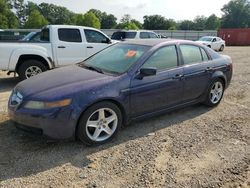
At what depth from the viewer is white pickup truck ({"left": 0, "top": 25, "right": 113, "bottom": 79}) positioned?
756 centimetres

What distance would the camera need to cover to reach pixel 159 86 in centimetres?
461

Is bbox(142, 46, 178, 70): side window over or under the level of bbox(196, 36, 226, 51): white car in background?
over

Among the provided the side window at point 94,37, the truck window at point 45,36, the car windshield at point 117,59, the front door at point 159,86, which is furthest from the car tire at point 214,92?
the truck window at point 45,36

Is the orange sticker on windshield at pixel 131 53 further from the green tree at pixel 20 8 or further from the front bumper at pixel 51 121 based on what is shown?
the green tree at pixel 20 8

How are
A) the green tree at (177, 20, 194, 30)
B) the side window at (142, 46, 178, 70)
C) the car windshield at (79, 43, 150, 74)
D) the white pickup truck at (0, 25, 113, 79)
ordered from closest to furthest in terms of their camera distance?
the car windshield at (79, 43, 150, 74), the side window at (142, 46, 178, 70), the white pickup truck at (0, 25, 113, 79), the green tree at (177, 20, 194, 30)

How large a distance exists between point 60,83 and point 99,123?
811mm

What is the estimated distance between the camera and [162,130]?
4.71 meters

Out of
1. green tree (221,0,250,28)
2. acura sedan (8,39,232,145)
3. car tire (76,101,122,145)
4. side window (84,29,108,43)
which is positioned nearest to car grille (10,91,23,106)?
acura sedan (8,39,232,145)

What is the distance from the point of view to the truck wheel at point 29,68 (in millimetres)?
7736

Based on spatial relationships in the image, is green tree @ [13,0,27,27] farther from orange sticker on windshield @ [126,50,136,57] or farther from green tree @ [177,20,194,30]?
orange sticker on windshield @ [126,50,136,57]

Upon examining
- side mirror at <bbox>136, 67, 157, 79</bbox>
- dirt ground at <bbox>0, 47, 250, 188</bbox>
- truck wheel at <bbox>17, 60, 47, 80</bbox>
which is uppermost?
A: side mirror at <bbox>136, 67, 157, 79</bbox>

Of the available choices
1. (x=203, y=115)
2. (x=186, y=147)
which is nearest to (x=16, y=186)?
(x=186, y=147)

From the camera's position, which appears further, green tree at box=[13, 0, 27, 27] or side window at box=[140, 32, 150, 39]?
green tree at box=[13, 0, 27, 27]

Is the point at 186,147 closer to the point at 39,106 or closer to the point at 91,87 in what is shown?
the point at 91,87
